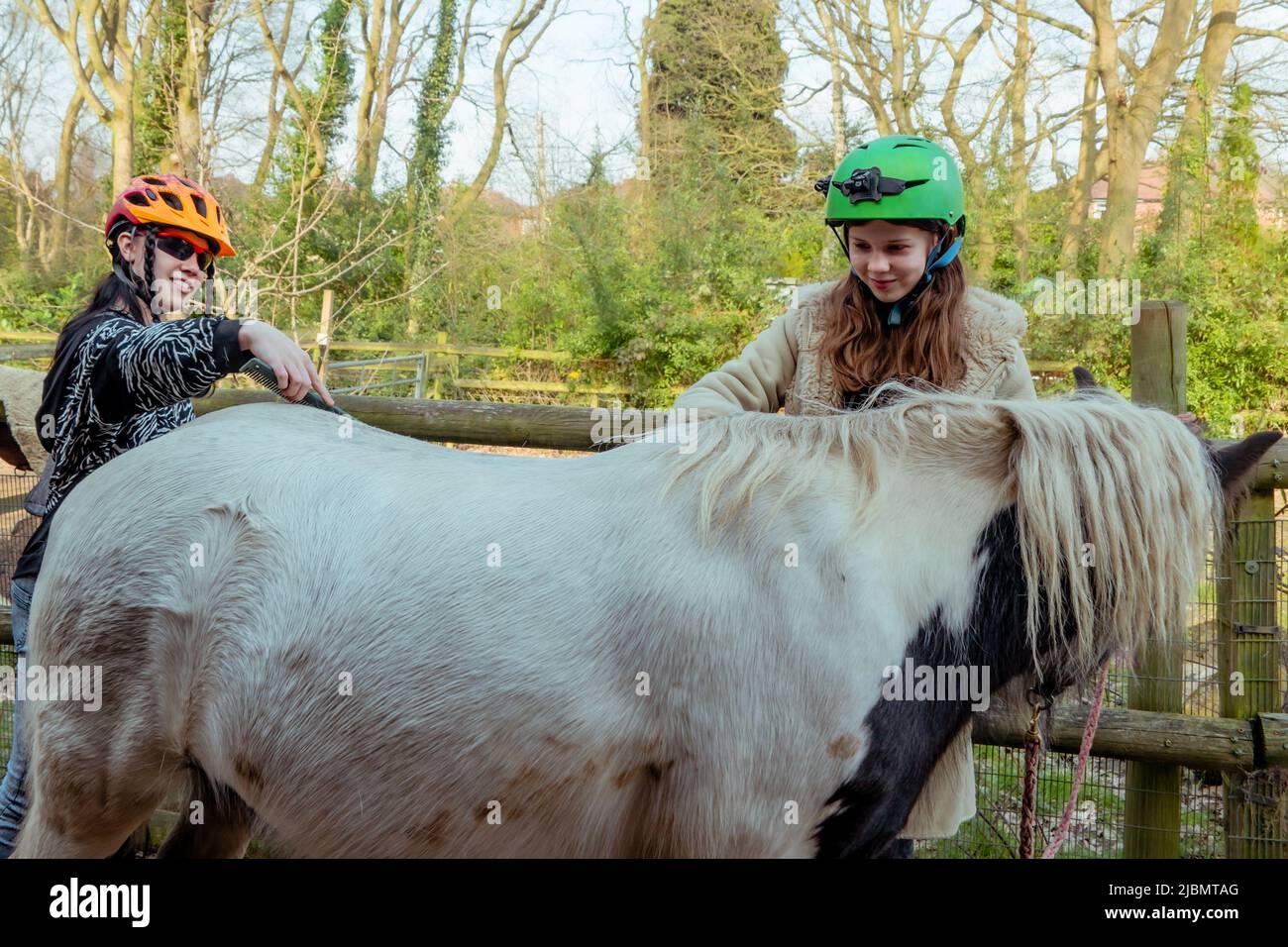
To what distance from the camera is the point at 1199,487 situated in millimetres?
1906

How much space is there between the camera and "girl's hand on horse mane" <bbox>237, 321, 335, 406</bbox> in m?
2.05

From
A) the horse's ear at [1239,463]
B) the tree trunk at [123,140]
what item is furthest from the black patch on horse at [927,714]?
the tree trunk at [123,140]

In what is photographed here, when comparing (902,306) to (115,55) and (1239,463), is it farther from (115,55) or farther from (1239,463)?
(115,55)

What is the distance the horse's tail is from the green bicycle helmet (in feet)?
6.57

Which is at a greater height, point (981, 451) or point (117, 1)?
point (117, 1)

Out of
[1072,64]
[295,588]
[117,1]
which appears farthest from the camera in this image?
[1072,64]

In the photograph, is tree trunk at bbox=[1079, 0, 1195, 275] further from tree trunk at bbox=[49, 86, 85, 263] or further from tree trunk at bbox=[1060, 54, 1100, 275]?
tree trunk at bbox=[49, 86, 85, 263]

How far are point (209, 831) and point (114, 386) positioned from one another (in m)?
1.20

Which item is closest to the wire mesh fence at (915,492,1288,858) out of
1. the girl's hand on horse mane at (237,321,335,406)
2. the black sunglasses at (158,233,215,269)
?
the girl's hand on horse mane at (237,321,335,406)

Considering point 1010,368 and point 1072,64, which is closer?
point 1010,368

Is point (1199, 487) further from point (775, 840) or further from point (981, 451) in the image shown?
point (775, 840)
